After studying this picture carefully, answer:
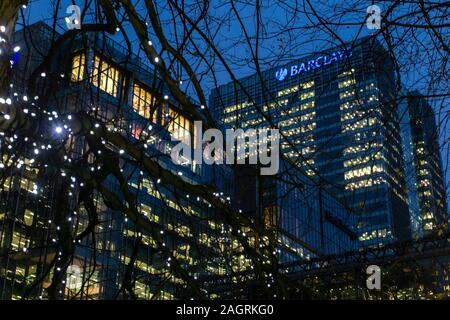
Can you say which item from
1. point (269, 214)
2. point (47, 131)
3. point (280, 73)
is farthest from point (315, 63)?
point (47, 131)

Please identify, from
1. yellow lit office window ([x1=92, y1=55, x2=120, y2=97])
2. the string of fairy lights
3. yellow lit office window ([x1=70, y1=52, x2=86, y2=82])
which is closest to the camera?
the string of fairy lights

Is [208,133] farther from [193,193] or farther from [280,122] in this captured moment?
[280,122]

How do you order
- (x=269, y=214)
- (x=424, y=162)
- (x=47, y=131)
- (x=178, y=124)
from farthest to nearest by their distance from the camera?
(x=47, y=131)
(x=178, y=124)
(x=424, y=162)
(x=269, y=214)

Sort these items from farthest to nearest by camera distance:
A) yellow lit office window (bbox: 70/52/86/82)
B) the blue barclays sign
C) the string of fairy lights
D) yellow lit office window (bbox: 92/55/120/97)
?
yellow lit office window (bbox: 70/52/86/82) < yellow lit office window (bbox: 92/55/120/97) < the blue barclays sign < the string of fairy lights

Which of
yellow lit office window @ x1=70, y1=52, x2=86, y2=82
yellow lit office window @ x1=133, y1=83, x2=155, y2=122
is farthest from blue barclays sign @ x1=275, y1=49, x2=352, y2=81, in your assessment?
yellow lit office window @ x1=70, y1=52, x2=86, y2=82

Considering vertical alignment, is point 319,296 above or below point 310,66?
below

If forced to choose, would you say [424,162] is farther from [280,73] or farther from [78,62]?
[78,62]

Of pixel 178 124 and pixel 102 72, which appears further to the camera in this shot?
pixel 178 124

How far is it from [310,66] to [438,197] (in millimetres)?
1362

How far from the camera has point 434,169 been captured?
15.1 feet

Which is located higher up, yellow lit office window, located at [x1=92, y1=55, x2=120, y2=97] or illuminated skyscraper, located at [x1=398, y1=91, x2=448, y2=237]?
yellow lit office window, located at [x1=92, y1=55, x2=120, y2=97]

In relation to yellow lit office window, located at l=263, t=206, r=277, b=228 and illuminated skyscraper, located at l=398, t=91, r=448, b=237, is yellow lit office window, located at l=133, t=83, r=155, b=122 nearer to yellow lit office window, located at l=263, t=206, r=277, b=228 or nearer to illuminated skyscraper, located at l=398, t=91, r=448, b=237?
yellow lit office window, located at l=263, t=206, r=277, b=228
